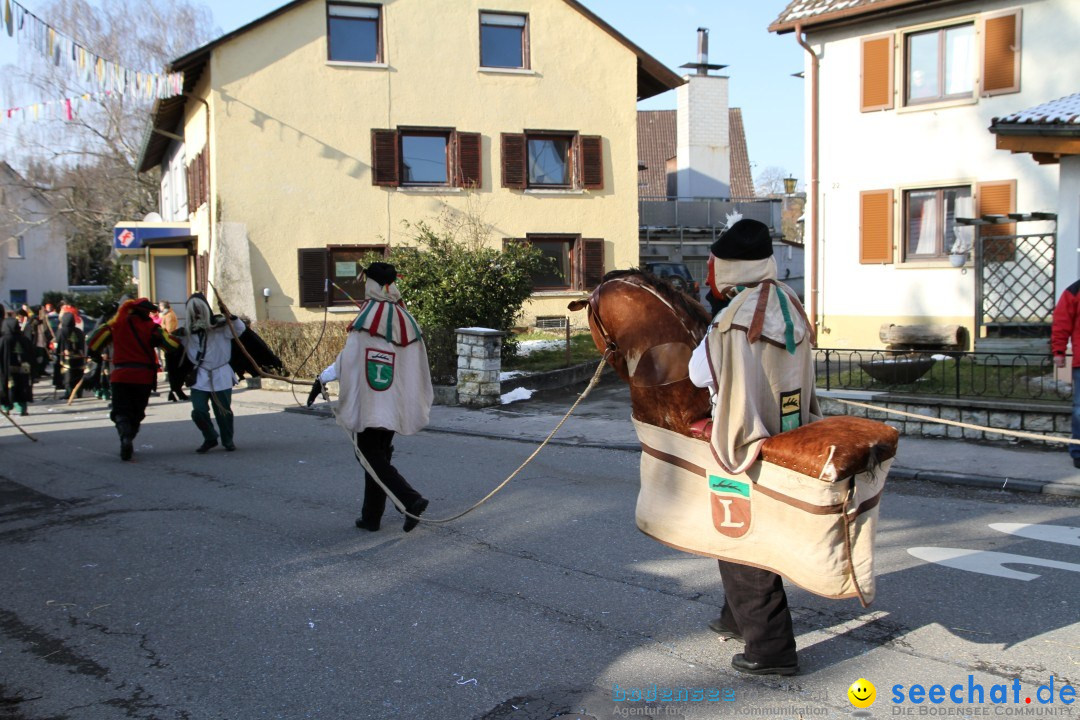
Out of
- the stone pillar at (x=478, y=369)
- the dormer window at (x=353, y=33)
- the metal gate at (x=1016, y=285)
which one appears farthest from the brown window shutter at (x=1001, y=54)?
the dormer window at (x=353, y=33)

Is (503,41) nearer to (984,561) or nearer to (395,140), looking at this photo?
(395,140)

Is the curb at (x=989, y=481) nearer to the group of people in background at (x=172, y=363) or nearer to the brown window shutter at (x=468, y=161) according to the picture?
the group of people in background at (x=172, y=363)

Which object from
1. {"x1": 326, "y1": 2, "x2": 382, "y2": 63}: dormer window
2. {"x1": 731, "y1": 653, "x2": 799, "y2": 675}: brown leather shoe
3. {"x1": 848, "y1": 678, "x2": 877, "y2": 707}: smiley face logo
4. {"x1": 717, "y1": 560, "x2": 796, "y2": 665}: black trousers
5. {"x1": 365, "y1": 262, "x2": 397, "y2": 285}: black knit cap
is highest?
{"x1": 326, "y1": 2, "x2": 382, "y2": 63}: dormer window

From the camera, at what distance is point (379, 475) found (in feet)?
22.7

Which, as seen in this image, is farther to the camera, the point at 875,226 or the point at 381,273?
the point at 875,226

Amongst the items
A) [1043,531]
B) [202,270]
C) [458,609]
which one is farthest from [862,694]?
[202,270]

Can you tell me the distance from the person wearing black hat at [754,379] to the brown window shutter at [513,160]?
67.4 ft

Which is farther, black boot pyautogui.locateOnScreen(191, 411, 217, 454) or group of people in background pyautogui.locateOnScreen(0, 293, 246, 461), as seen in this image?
black boot pyautogui.locateOnScreen(191, 411, 217, 454)

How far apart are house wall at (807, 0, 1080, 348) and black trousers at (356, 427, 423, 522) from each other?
1334 cm

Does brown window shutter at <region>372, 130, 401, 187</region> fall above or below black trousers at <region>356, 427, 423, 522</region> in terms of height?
above

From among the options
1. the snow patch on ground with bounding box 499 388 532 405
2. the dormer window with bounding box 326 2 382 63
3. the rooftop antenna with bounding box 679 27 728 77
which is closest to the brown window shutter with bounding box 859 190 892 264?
the snow patch on ground with bounding box 499 388 532 405

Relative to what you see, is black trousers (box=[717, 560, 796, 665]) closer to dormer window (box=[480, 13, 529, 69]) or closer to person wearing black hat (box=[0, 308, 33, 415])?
person wearing black hat (box=[0, 308, 33, 415])

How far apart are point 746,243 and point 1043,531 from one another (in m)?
4.14

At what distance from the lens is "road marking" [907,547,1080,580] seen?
5703mm
